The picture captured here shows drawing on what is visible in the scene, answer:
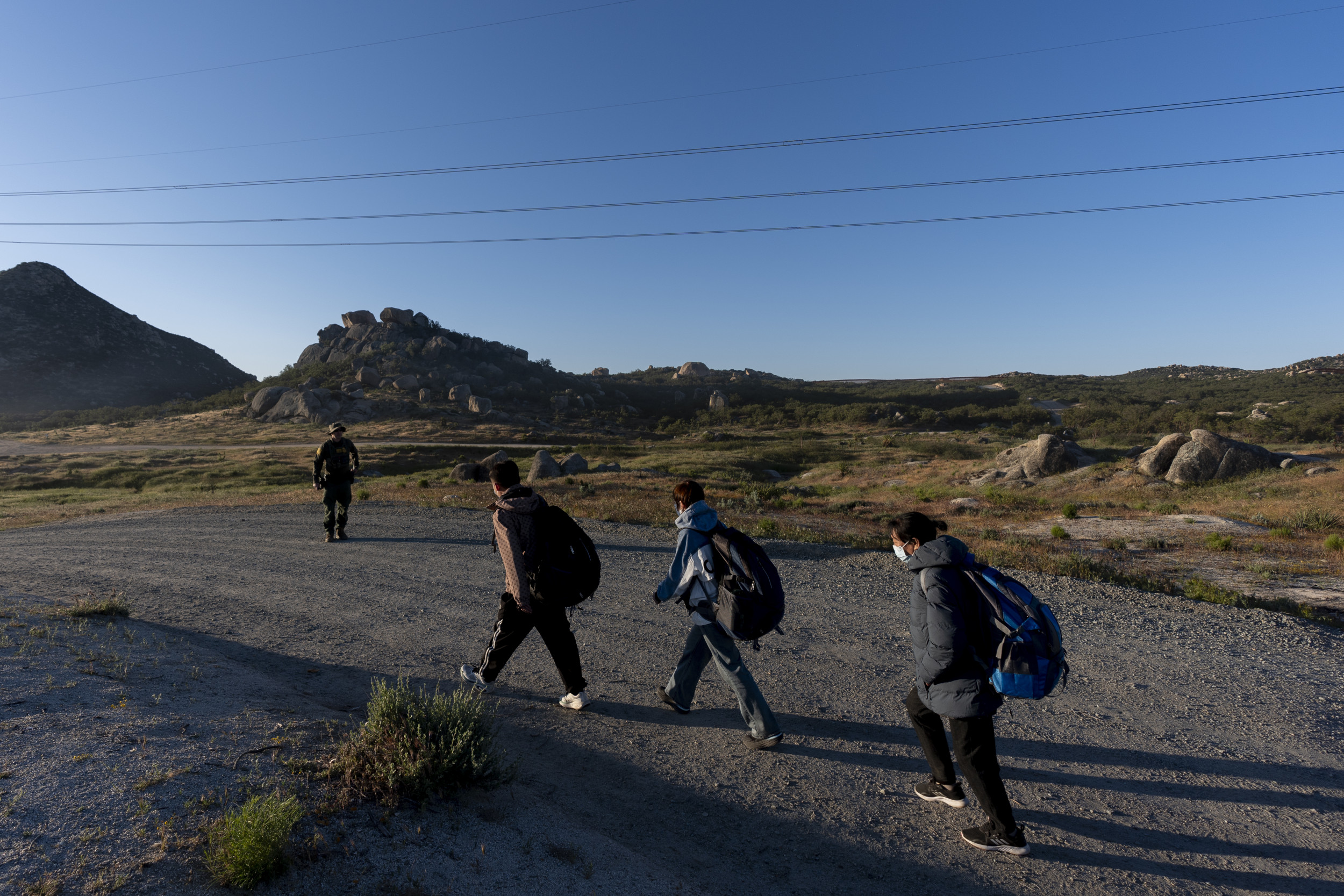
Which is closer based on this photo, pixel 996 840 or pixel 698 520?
pixel 996 840

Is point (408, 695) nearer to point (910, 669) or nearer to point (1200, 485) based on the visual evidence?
point (910, 669)

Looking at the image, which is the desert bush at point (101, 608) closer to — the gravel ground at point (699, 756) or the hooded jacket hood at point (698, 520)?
the gravel ground at point (699, 756)

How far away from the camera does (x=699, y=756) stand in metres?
4.83

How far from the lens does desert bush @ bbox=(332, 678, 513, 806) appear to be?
3730mm

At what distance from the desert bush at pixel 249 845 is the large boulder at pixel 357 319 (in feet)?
317

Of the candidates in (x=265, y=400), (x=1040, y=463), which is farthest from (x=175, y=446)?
(x=1040, y=463)

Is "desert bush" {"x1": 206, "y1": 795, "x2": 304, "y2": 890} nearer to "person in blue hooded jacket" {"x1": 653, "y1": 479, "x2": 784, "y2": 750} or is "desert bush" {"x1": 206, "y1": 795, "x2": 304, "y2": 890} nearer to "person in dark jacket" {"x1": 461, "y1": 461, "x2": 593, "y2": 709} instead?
"person in dark jacket" {"x1": 461, "y1": 461, "x2": 593, "y2": 709}

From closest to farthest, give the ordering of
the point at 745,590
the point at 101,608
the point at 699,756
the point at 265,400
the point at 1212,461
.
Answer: the point at 745,590
the point at 699,756
the point at 101,608
the point at 1212,461
the point at 265,400

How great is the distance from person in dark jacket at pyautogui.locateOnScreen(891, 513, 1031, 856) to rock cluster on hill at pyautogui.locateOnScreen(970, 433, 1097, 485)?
1108 inches

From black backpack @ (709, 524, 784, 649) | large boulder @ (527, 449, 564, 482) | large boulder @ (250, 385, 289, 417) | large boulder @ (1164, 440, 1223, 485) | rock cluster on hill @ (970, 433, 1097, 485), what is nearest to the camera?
black backpack @ (709, 524, 784, 649)

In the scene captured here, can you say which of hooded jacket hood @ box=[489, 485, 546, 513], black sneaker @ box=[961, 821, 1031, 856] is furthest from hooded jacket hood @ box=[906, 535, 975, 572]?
hooded jacket hood @ box=[489, 485, 546, 513]

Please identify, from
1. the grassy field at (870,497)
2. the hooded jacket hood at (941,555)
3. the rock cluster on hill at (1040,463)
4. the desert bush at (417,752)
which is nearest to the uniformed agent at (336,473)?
the grassy field at (870,497)

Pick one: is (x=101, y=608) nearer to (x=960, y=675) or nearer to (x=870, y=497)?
(x=960, y=675)

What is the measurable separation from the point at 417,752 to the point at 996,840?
351 cm
